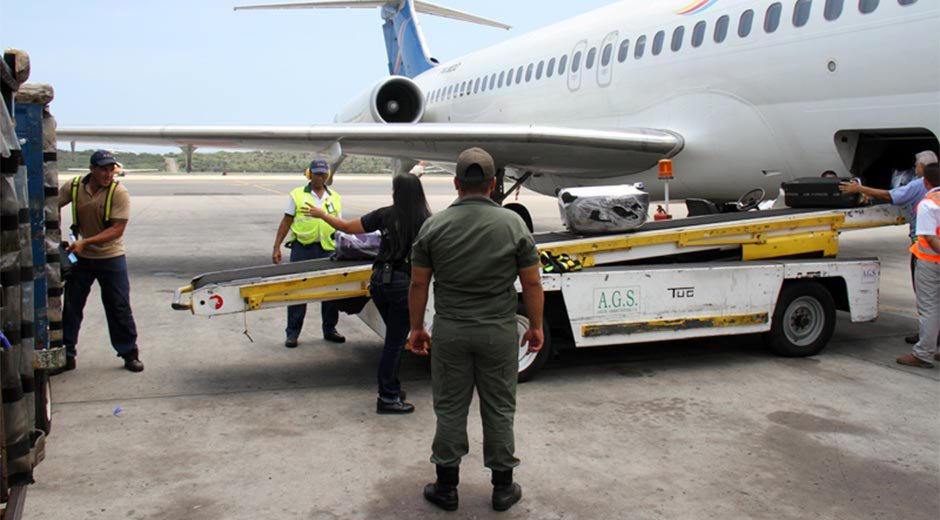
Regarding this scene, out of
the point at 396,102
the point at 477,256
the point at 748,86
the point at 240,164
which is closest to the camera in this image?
the point at 477,256

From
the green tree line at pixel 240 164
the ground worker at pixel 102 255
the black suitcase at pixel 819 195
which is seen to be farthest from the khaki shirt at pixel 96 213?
the green tree line at pixel 240 164

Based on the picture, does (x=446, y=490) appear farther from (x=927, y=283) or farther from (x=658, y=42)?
(x=658, y=42)

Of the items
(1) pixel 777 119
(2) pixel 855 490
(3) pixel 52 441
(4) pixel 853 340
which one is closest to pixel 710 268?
(4) pixel 853 340

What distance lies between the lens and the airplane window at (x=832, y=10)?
836 centimetres

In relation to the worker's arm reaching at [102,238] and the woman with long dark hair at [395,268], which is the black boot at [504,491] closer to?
the woman with long dark hair at [395,268]

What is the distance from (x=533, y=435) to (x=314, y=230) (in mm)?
3460

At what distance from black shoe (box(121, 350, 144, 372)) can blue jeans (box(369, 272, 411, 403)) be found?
2272 mm

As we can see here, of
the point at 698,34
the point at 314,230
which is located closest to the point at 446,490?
the point at 314,230

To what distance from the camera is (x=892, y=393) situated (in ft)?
20.2

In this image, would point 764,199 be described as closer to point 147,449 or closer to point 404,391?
point 404,391

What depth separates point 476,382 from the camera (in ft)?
14.1

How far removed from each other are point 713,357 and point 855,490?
2.84m

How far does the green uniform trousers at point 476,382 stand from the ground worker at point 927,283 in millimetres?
4040

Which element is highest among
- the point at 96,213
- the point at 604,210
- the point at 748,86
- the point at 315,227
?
the point at 748,86
